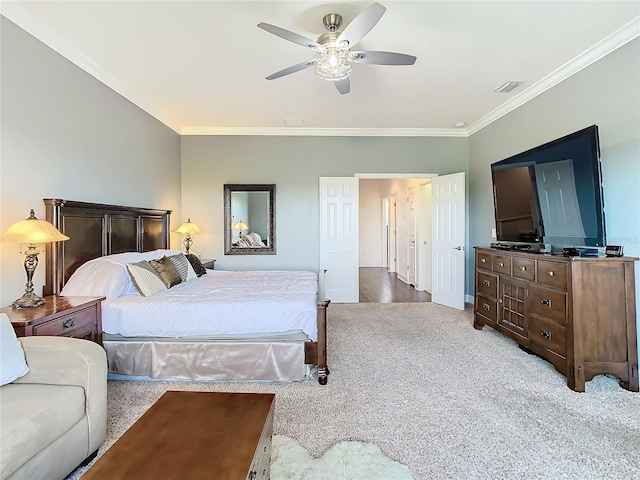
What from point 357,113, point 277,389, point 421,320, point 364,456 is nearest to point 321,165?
point 357,113

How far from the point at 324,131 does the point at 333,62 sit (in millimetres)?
2968

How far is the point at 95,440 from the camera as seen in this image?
1.69 m

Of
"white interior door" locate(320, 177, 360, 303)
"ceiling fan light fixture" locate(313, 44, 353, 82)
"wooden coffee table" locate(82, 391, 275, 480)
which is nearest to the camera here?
"wooden coffee table" locate(82, 391, 275, 480)

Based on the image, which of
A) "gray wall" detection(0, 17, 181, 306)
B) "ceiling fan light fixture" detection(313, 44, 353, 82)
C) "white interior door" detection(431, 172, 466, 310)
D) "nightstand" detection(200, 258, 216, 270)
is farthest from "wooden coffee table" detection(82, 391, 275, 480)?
"white interior door" detection(431, 172, 466, 310)

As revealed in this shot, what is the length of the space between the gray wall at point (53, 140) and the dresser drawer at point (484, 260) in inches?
168

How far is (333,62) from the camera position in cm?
238

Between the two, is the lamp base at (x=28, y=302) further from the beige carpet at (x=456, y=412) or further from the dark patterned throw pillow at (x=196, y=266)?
the dark patterned throw pillow at (x=196, y=266)

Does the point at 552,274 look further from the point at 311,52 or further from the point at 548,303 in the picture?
the point at 311,52

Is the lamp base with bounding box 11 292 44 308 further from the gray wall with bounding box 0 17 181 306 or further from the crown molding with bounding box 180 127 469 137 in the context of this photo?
the crown molding with bounding box 180 127 469 137

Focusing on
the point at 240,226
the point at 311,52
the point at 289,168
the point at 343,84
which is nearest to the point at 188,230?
the point at 240,226

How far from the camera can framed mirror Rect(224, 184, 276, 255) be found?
5.38 metres

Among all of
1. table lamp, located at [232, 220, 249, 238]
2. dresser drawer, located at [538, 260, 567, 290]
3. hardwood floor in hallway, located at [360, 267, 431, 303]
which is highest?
table lamp, located at [232, 220, 249, 238]

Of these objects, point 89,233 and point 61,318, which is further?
point 89,233

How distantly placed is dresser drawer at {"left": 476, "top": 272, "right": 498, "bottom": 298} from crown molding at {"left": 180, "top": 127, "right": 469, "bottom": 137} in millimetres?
2590
